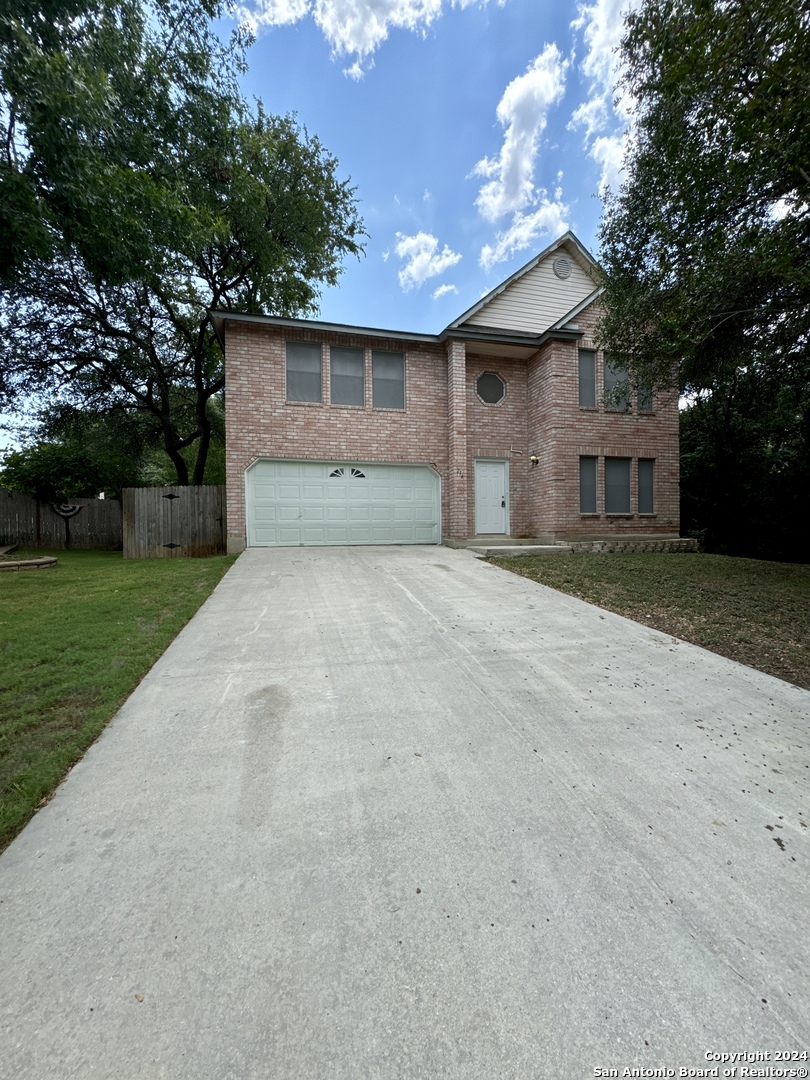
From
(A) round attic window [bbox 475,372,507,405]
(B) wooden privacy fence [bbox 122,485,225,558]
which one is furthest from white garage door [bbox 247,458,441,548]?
(A) round attic window [bbox 475,372,507,405]

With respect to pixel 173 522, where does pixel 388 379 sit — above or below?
above

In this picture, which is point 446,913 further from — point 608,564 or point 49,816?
point 608,564

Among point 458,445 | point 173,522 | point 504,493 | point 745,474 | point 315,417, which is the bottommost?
point 173,522

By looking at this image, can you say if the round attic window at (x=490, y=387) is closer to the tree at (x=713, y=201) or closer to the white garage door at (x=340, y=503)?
the white garage door at (x=340, y=503)

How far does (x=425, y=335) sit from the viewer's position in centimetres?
1155

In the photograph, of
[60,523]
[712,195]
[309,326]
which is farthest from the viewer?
[60,523]

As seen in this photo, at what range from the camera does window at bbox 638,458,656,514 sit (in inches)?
480

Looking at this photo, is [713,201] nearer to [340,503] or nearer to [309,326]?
[309,326]

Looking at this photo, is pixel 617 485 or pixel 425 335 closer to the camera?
pixel 425 335

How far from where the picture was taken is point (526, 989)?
1343 mm

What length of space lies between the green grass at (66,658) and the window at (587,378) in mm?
9895

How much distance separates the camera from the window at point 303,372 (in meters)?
10.9

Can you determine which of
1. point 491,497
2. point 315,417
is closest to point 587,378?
point 491,497

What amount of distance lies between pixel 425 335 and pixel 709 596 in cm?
872
